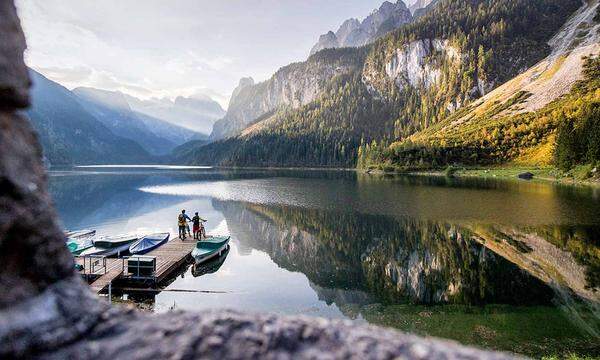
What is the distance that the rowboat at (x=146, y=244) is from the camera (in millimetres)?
33844

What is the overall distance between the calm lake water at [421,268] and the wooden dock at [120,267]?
145 cm

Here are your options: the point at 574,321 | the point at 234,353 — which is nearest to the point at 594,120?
the point at 574,321

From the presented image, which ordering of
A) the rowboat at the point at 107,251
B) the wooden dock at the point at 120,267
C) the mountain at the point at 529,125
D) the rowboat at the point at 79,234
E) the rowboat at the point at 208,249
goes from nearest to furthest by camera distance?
the wooden dock at the point at 120,267
the rowboat at the point at 208,249
the rowboat at the point at 107,251
the rowboat at the point at 79,234
the mountain at the point at 529,125

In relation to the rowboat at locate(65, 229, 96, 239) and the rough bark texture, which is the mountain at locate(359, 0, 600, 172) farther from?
the rough bark texture

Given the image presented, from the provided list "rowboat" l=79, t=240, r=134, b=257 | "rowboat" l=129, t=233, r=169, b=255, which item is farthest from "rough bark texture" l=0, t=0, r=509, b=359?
"rowboat" l=79, t=240, r=134, b=257

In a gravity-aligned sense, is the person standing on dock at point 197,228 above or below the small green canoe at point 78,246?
above

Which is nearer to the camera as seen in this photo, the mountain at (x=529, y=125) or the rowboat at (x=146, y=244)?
the rowboat at (x=146, y=244)

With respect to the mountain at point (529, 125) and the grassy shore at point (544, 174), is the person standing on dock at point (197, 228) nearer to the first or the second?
the grassy shore at point (544, 174)

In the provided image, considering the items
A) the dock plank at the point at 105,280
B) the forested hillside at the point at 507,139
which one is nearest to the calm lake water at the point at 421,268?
the dock plank at the point at 105,280

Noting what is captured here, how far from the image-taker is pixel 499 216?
45.3 m

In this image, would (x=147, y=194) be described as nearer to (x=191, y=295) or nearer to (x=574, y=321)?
(x=191, y=295)

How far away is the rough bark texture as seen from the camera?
3.35 m

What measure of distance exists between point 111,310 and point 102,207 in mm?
73247

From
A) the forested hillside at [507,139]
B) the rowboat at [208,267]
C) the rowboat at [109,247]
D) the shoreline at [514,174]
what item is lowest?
the rowboat at [208,267]
